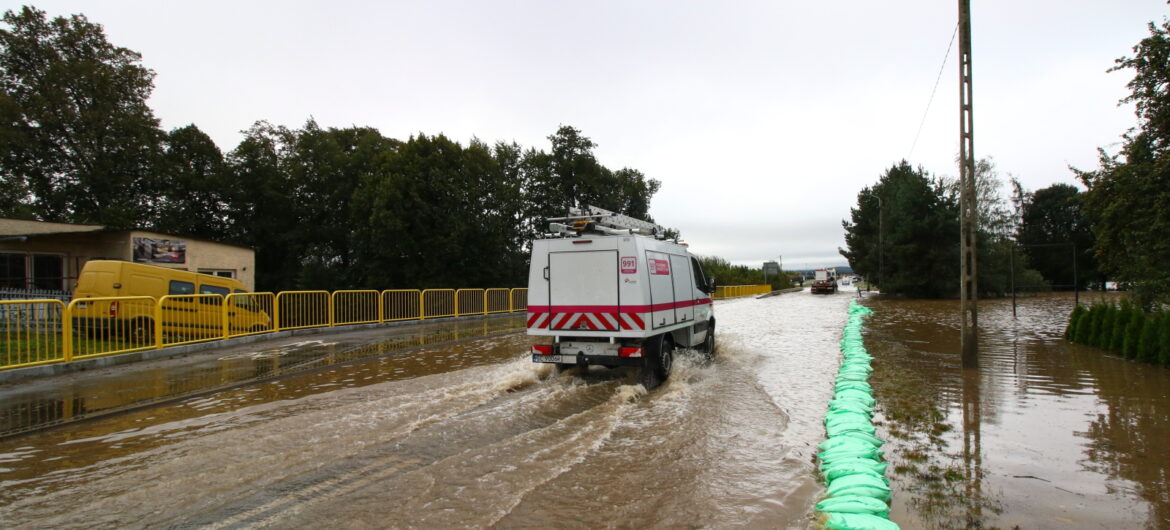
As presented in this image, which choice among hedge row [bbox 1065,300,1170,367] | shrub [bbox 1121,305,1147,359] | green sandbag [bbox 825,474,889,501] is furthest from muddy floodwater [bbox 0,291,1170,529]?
shrub [bbox 1121,305,1147,359]

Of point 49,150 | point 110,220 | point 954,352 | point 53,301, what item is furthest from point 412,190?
point 954,352

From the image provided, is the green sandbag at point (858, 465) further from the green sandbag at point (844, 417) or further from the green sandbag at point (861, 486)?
the green sandbag at point (844, 417)

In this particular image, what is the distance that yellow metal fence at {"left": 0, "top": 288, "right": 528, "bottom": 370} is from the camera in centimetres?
967

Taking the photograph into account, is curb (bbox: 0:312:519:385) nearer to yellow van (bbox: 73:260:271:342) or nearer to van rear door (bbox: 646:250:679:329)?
yellow van (bbox: 73:260:271:342)

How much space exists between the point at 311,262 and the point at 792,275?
6582 centimetres

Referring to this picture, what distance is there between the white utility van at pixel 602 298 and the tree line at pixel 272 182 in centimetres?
2835

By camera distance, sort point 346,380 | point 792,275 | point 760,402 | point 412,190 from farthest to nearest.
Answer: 1. point 792,275
2. point 412,190
3. point 346,380
4. point 760,402

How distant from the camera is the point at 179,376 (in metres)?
9.62

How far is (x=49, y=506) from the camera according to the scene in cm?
403

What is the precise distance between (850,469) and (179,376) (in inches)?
406

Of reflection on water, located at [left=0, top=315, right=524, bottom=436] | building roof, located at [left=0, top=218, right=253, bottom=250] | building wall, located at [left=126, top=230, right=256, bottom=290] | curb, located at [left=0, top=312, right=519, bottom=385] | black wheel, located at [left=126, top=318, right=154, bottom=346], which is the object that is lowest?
reflection on water, located at [left=0, top=315, right=524, bottom=436]

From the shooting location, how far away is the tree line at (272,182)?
33000 mm

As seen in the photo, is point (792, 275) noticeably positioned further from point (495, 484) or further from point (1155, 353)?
point (495, 484)

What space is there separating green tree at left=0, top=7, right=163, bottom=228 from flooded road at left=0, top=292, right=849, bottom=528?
3591cm
